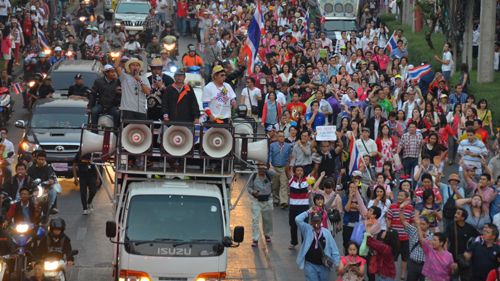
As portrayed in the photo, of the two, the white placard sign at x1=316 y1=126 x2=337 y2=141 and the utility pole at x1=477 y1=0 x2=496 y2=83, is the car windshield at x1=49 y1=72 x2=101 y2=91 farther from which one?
the utility pole at x1=477 y1=0 x2=496 y2=83

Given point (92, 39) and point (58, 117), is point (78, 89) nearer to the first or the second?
point (58, 117)

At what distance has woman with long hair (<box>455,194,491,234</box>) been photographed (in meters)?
14.1

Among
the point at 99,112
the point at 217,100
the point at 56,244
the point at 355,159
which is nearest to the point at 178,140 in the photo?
the point at 217,100

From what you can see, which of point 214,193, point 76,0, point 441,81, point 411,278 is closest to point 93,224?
point 214,193

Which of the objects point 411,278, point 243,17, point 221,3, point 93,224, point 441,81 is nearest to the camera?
point 411,278

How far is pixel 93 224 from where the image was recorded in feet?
56.0

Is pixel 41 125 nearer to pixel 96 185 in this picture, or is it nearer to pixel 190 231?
pixel 96 185

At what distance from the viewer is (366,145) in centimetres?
1792

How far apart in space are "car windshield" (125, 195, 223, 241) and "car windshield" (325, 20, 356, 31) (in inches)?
960

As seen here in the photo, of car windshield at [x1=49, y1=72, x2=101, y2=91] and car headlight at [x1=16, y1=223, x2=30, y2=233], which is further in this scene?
car windshield at [x1=49, y1=72, x2=101, y2=91]

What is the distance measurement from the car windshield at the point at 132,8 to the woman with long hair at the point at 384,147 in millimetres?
21370

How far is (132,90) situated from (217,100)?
157 centimetres

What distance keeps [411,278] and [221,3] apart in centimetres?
3006

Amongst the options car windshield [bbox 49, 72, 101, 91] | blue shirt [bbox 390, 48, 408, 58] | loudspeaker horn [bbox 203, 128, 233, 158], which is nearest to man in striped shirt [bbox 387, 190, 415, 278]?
loudspeaker horn [bbox 203, 128, 233, 158]
